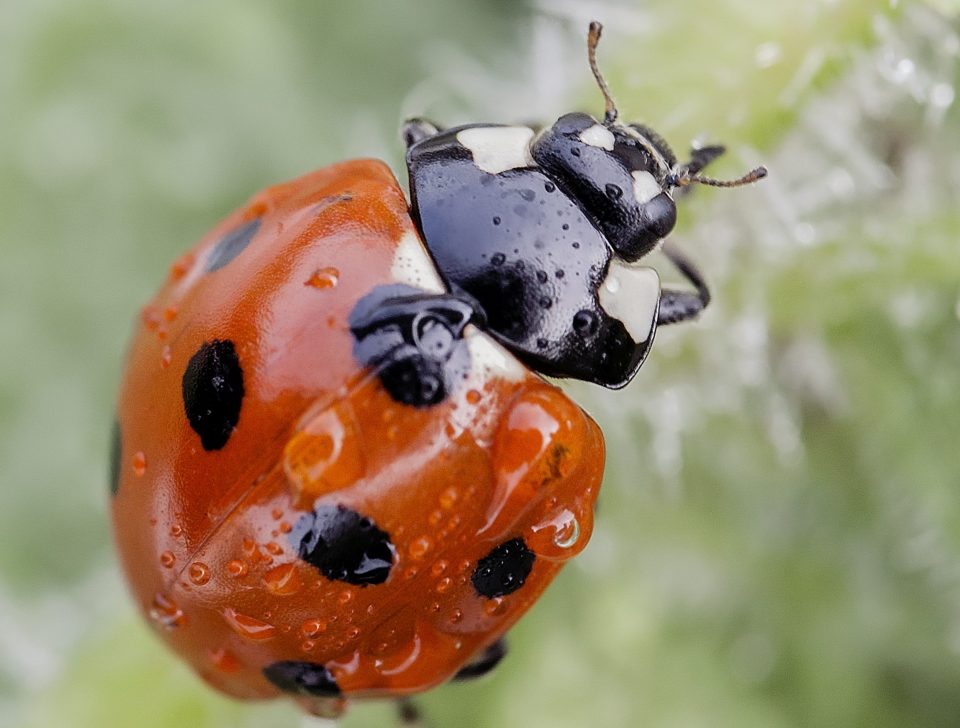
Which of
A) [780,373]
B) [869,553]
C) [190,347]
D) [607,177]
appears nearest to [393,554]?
[190,347]

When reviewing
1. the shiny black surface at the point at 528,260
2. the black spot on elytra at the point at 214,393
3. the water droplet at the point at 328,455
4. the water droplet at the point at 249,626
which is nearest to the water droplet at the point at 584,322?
the shiny black surface at the point at 528,260

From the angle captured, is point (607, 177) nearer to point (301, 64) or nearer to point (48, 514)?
point (301, 64)

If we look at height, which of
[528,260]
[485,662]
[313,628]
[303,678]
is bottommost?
[485,662]

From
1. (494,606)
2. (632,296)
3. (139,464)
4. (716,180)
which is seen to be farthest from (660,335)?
(139,464)

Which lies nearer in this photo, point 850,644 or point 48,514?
point 850,644

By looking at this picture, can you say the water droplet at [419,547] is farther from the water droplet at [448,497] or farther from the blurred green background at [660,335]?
the blurred green background at [660,335]

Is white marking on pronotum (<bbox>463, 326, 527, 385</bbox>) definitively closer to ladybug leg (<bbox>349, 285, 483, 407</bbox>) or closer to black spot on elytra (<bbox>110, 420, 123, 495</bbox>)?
ladybug leg (<bbox>349, 285, 483, 407</bbox>)

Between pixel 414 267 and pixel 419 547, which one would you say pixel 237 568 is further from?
pixel 414 267

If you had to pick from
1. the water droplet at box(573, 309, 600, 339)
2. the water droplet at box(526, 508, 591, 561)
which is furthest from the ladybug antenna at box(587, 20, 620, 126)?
the water droplet at box(526, 508, 591, 561)
